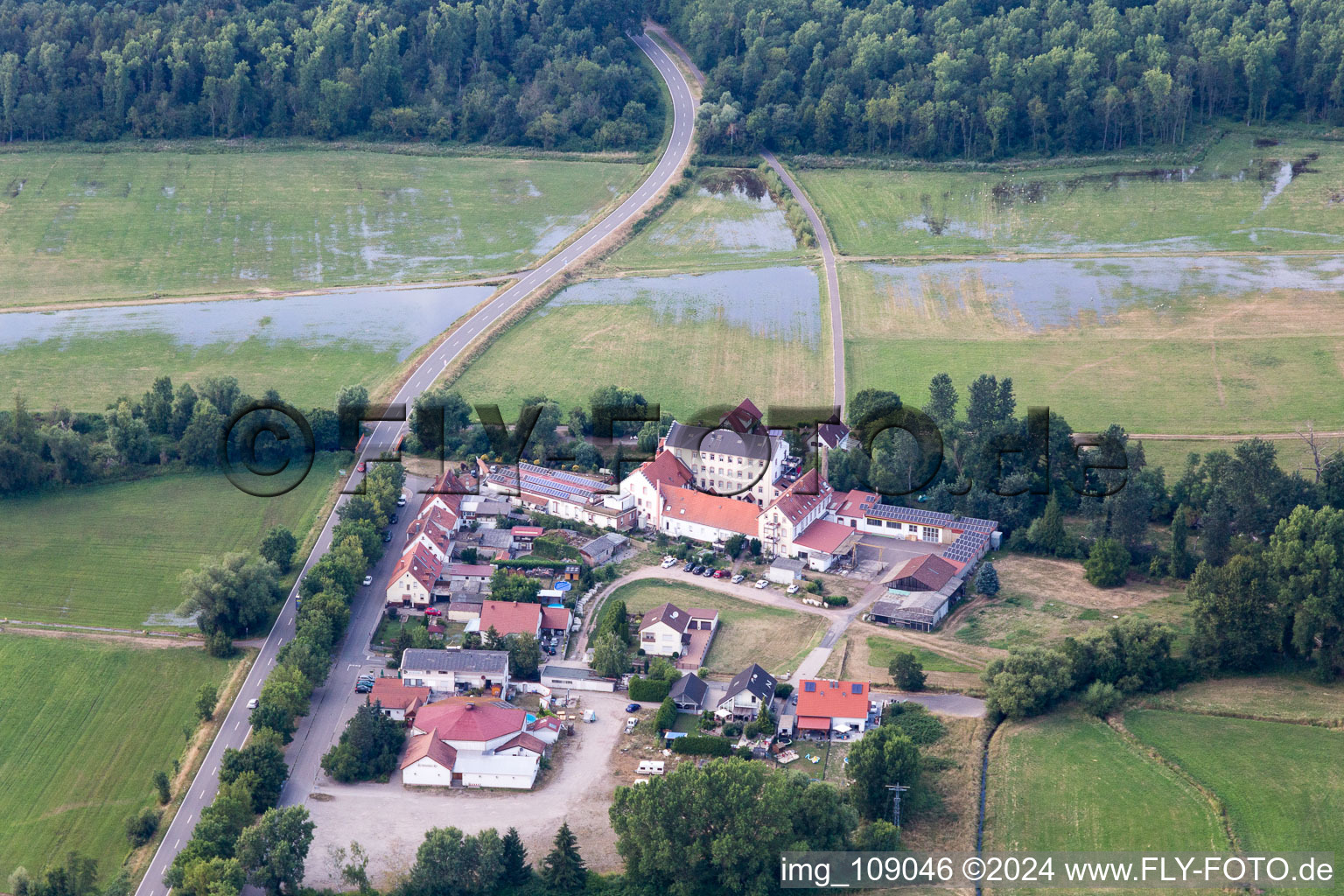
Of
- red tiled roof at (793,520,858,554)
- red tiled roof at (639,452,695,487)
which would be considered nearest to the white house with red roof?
red tiled roof at (793,520,858,554)

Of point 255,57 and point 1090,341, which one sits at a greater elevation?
point 255,57

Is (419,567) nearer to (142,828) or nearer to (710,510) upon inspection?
(710,510)

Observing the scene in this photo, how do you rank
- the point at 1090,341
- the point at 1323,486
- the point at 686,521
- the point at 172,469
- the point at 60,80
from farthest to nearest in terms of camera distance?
the point at 60,80 < the point at 1090,341 < the point at 172,469 < the point at 686,521 < the point at 1323,486

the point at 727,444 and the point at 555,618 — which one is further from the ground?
the point at 727,444

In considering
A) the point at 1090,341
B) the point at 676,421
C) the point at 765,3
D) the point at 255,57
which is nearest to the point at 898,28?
the point at 765,3

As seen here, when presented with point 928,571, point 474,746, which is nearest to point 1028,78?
point 928,571

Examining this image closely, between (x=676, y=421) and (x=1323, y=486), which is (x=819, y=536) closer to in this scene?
(x=676, y=421)
